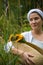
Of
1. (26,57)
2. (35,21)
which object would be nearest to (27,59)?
(26,57)

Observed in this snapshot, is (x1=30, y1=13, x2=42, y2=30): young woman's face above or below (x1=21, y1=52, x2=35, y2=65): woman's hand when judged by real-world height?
above

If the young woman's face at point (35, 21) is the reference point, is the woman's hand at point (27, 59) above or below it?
below

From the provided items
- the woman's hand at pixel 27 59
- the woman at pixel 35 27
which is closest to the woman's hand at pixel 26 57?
the woman's hand at pixel 27 59

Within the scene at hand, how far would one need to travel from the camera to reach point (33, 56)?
104 cm

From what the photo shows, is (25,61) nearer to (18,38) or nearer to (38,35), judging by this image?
(18,38)

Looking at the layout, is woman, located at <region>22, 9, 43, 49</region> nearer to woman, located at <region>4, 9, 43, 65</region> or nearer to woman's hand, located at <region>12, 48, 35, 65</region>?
woman, located at <region>4, 9, 43, 65</region>

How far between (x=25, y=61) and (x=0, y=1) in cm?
153

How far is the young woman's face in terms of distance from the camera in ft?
5.53

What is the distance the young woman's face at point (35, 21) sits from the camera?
5.53 feet

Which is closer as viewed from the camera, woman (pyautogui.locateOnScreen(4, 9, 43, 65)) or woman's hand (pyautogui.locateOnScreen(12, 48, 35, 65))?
woman's hand (pyautogui.locateOnScreen(12, 48, 35, 65))

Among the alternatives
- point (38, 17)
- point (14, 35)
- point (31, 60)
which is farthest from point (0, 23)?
point (38, 17)

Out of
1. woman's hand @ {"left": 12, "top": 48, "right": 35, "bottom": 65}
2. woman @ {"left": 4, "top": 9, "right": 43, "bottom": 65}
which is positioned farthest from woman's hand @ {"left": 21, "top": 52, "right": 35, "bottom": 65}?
woman @ {"left": 4, "top": 9, "right": 43, "bottom": 65}

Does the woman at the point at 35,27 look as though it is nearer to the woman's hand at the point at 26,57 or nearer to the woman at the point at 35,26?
the woman at the point at 35,26

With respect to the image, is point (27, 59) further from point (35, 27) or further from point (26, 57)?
point (35, 27)
